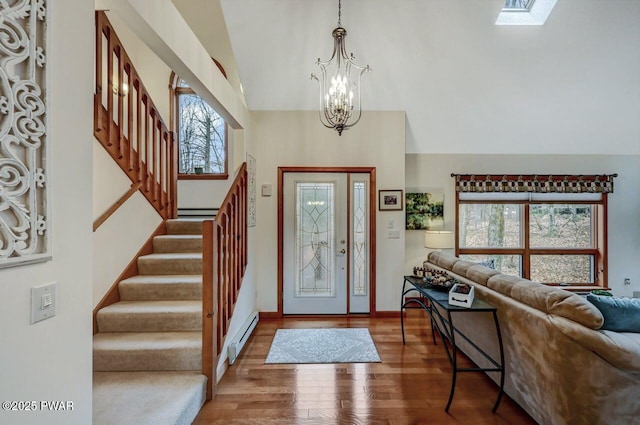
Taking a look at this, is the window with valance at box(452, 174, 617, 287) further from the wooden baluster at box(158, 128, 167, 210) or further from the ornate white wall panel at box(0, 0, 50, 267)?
the ornate white wall panel at box(0, 0, 50, 267)

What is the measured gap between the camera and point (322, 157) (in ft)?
13.9

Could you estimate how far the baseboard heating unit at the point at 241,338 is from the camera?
2.89m

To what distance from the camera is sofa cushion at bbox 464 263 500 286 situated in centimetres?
268

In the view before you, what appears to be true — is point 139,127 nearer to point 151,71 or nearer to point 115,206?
point 115,206

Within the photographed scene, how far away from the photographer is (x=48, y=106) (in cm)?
104

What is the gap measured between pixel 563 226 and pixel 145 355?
6.08m

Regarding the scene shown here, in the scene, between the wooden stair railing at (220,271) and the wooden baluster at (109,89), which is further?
the wooden baluster at (109,89)

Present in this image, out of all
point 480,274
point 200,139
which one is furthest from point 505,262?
point 200,139

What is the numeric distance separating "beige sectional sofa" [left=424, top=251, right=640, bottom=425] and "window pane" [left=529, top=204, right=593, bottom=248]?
336 cm

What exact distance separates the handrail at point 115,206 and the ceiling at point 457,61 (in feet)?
6.08

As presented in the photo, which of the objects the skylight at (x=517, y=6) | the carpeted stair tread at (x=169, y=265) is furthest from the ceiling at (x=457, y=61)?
the carpeted stair tread at (x=169, y=265)

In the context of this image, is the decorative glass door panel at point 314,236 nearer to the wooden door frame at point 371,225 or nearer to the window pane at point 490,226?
the wooden door frame at point 371,225

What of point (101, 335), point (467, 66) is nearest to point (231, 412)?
point (101, 335)

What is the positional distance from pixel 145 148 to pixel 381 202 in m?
3.03
